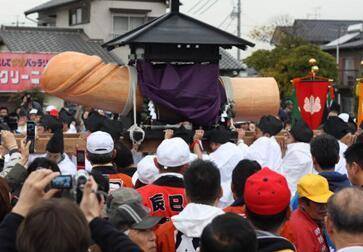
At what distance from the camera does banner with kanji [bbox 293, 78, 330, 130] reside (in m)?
8.92

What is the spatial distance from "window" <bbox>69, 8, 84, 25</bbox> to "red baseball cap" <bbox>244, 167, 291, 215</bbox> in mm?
31471

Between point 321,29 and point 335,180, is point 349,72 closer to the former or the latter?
point 321,29

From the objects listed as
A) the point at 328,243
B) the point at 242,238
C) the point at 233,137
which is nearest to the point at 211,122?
the point at 233,137

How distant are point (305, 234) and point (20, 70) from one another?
919 inches

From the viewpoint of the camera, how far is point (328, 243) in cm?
420

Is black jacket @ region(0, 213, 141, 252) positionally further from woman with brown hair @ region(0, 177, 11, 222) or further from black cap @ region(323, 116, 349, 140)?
black cap @ region(323, 116, 349, 140)

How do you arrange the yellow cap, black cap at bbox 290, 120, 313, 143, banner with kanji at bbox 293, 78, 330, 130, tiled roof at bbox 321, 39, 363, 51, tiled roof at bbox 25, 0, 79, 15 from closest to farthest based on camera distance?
the yellow cap
black cap at bbox 290, 120, 313, 143
banner with kanji at bbox 293, 78, 330, 130
tiled roof at bbox 25, 0, 79, 15
tiled roof at bbox 321, 39, 363, 51

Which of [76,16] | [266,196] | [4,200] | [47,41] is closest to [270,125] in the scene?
[266,196]

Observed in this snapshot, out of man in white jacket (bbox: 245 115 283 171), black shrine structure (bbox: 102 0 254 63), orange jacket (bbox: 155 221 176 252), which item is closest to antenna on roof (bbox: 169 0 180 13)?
black shrine structure (bbox: 102 0 254 63)

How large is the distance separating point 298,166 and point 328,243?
91.2 inches

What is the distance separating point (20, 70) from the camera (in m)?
26.2

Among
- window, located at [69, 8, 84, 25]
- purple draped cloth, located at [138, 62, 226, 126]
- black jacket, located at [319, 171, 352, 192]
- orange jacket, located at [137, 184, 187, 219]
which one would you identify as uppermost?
window, located at [69, 8, 84, 25]

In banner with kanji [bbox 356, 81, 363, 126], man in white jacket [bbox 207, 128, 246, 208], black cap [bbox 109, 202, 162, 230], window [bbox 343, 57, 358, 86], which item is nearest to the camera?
black cap [bbox 109, 202, 162, 230]

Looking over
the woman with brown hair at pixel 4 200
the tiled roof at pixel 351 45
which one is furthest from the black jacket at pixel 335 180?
the tiled roof at pixel 351 45
